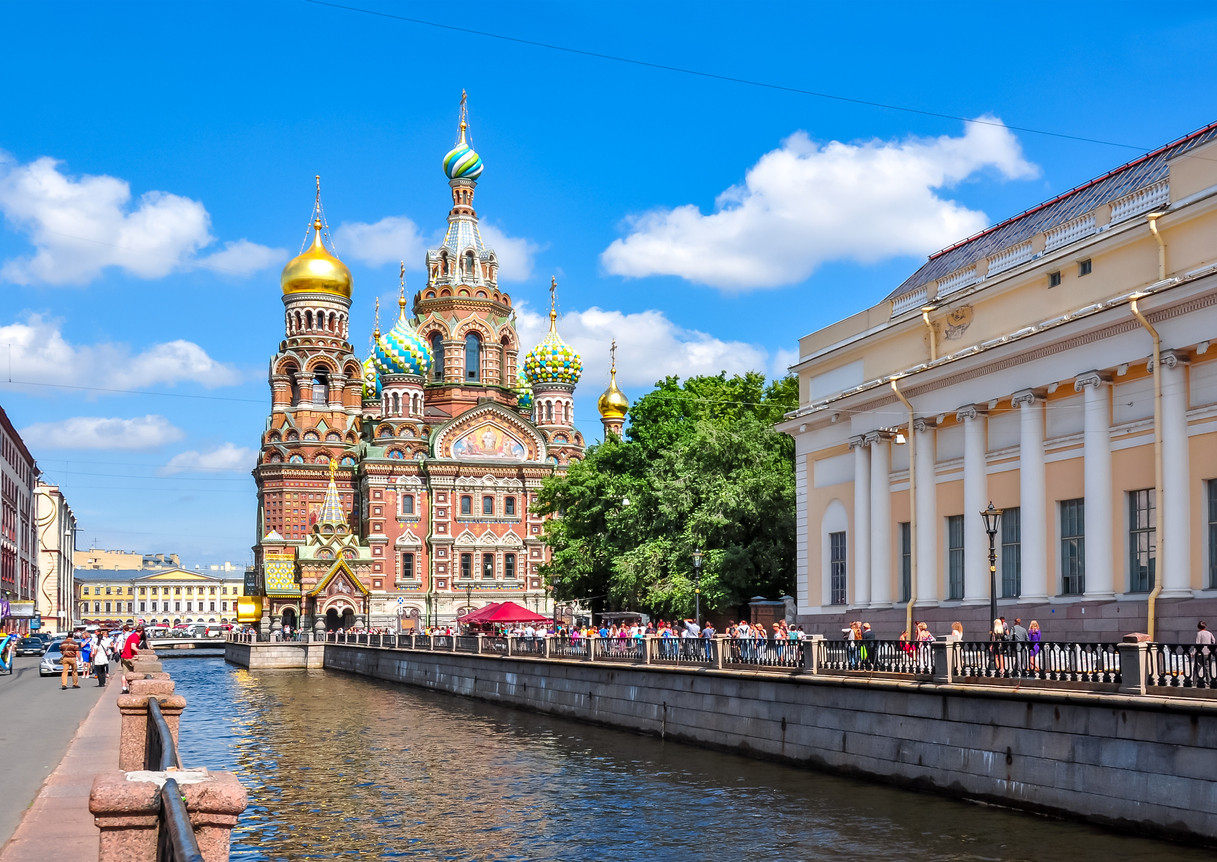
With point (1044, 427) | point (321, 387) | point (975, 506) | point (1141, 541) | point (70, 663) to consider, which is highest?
point (321, 387)

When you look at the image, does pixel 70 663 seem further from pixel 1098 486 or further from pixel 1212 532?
pixel 1212 532

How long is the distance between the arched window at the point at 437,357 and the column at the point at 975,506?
72.8m

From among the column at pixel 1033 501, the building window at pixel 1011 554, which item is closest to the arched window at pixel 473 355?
the building window at pixel 1011 554

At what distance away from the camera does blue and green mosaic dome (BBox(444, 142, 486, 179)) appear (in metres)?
103

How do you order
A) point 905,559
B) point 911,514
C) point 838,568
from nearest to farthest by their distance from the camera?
point 911,514 < point 905,559 < point 838,568

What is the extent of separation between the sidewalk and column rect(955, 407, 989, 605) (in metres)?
17.9

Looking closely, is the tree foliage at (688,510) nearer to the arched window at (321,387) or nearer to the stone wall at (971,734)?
the stone wall at (971,734)

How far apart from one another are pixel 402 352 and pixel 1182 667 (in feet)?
268

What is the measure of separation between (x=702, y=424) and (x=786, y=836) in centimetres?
3053

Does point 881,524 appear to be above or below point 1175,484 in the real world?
below

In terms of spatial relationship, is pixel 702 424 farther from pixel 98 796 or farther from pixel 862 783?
pixel 98 796

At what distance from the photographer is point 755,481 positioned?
45.3 metres

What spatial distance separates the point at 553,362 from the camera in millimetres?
100812

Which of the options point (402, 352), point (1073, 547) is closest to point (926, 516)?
point (1073, 547)
